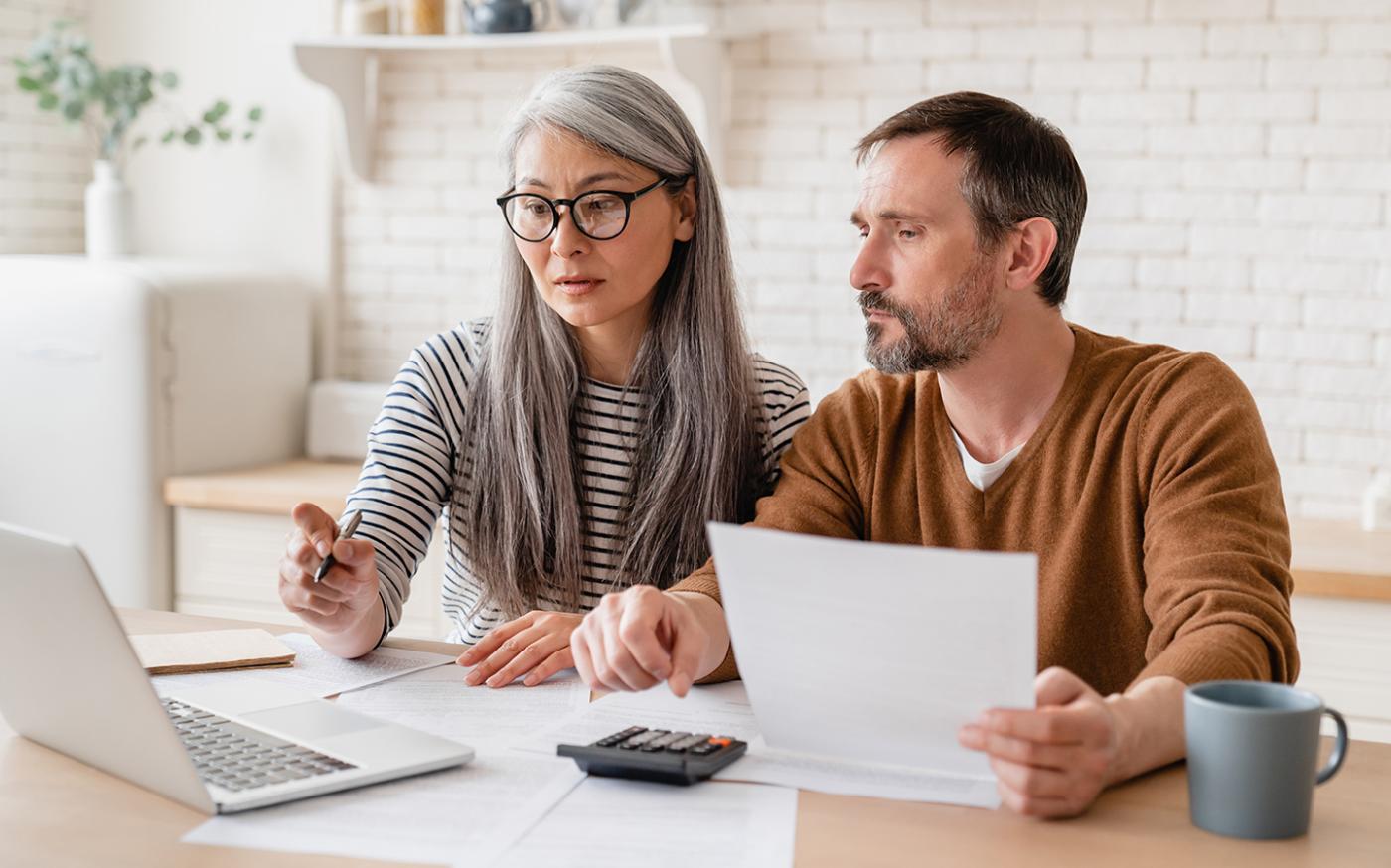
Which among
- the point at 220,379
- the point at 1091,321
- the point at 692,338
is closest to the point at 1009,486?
the point at 692,338

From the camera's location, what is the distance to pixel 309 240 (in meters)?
3.75

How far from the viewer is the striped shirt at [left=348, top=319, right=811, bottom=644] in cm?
193

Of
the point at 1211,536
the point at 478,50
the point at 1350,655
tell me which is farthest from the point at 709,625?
the point at 478,50

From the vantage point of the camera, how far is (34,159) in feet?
12.6

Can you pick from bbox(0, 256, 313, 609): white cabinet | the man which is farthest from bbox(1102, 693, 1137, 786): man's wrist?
bbox(0, 256, 313, 609): white cabinet

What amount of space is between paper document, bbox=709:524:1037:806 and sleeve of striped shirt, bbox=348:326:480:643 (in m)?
0.71

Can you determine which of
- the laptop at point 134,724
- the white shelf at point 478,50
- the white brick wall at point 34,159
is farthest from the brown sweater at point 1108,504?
the white brick wall at point 34,159

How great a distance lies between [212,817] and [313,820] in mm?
83

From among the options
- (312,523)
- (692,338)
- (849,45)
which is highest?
(849,45)

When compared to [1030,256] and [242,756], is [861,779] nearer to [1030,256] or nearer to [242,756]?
[242,756]

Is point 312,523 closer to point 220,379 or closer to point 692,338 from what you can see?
point 692,338

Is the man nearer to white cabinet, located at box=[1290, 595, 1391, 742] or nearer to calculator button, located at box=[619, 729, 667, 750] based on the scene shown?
calculator button, located at box=[619, 729, 667, 750]

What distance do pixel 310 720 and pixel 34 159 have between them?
9.74 feet

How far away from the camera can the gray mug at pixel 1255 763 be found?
44.1 inches
